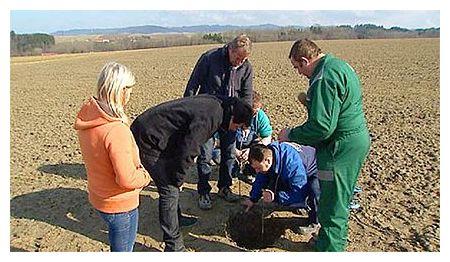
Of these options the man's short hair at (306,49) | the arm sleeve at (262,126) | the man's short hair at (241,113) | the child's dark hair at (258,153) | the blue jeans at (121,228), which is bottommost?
the blue jeans at (121,228)

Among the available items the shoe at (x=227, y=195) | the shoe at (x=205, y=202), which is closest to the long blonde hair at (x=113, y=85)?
the shoe at (x=205, y=202)

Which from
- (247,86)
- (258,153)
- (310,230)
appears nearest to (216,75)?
(247,86)

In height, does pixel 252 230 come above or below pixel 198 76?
below

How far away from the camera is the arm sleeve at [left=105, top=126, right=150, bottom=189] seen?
2672 mm

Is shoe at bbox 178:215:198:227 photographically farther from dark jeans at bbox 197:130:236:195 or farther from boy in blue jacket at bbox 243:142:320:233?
boy in blue jacket at bbox 243:142:320:233

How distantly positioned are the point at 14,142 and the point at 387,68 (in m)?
14.7

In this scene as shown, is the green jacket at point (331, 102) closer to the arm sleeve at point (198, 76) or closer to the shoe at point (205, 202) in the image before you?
the arm sleeve at point (198, 76)

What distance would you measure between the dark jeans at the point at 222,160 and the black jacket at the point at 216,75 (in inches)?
17.0

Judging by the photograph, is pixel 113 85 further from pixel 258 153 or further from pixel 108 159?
pixel 258 153

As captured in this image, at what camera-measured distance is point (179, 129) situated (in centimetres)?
345

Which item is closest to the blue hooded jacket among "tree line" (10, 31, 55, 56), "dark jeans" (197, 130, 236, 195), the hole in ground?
the hole in ground

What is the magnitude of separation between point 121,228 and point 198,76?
187 centimetres

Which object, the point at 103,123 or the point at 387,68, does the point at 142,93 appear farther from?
the point at 103,123

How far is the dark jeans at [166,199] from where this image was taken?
353 centimetres
